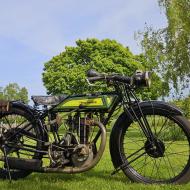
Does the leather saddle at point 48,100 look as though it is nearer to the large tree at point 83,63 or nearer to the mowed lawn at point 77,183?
the mowed lawn at point 77,183

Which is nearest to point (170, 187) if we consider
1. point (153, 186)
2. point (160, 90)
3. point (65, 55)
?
point (153, 186)

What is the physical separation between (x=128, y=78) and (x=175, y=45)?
21775 mm

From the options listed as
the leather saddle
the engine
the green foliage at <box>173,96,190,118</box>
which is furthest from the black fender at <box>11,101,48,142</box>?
the green foliage at <box>173,96,190,118</box>

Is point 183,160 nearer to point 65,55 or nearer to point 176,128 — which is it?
point 176,128

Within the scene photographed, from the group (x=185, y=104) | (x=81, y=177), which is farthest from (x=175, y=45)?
(x=81, y=177)

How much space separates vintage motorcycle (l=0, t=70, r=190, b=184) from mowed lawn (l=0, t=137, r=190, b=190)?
194 millimetres

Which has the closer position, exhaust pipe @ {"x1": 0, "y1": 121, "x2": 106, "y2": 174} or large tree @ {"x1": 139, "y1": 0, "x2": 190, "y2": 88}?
exhaust pipe @ {"x1": 0, "y1": 121, "x2": 106, "y2": 174}

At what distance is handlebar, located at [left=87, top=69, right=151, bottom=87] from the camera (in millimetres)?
6105

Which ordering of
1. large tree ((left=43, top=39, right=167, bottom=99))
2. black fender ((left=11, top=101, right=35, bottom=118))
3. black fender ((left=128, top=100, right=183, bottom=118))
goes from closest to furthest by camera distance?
black fender ((left=128, top=100, right=183, bottom=118)), black fender ((left=11, top=101, right=35, bottom=118)), large tree ((left=43, top=39, right=167, bottom=99))

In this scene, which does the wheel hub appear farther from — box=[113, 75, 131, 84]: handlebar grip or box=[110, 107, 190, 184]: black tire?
box=[113, 75, 131, 84]: handlebar grip

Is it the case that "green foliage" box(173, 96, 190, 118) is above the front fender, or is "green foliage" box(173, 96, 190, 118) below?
above

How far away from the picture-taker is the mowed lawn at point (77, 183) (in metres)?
6.01

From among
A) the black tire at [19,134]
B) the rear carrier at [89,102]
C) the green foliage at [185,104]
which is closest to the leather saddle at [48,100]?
the rear carrier at [89,102]

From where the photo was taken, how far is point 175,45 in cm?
2739
